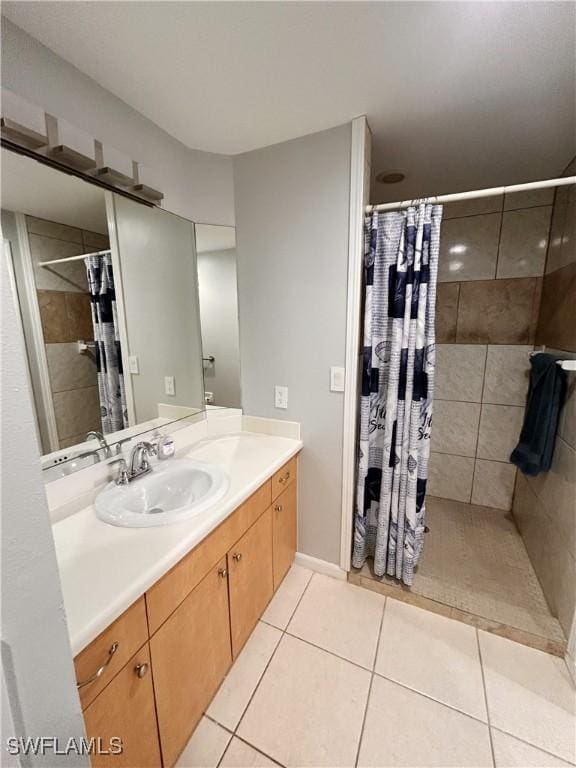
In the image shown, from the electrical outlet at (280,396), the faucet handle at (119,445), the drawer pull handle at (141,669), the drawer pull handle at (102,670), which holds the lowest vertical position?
the drawer pull handle at (141,669)

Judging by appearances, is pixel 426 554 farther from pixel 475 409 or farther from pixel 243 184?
pixel 243 184

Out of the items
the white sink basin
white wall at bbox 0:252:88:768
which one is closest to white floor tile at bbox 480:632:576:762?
the white sink basin

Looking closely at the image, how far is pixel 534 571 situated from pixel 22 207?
9.45ft

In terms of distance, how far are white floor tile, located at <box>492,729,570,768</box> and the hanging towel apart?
1117mm

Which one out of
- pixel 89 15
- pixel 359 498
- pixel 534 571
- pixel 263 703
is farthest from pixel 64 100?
pixel 534 571

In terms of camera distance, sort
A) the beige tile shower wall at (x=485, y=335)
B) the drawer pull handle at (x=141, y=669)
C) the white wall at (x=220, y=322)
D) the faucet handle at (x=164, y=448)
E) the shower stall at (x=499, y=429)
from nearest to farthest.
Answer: the drawer pull handle at (x=141, y=669) → the faucet handle at (x=164, y=448) → the shower stall at (x=499, y=429) → the white wall at (x=220, y=322) → the beige tile shower wall at (x=485, y=335)

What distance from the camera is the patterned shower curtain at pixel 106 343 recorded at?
1198 mm

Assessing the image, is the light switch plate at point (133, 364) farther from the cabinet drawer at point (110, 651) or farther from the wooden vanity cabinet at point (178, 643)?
the cabinet drawer at point (110, 651)

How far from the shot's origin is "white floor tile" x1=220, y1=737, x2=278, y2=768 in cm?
105

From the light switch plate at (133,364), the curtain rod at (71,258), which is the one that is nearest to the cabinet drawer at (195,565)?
the light switch plate at (133,364)

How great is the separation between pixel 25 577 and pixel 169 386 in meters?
1.18

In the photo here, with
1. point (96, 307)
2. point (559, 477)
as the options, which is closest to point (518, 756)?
point (559, 477)

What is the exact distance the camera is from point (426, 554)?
1913mm

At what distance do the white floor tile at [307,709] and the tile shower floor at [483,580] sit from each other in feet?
1.60
